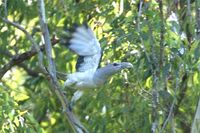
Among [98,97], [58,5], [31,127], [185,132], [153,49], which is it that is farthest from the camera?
[185,132]

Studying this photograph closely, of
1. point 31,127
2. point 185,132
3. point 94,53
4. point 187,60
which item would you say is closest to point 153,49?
point 187,60

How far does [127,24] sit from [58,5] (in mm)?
1696

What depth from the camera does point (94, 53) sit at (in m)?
5.45

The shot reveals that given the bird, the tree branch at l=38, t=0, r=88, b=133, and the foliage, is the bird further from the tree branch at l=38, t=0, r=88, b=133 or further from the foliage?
the tree branch at l=38, t=0, r=88, b=133

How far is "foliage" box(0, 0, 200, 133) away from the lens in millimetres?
5145

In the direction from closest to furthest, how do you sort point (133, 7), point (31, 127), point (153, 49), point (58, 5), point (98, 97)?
1. point (153, 49)
2. point (31, 127)
3. point (133, 7)
4. point (98, 97)
5. point (58, 5)

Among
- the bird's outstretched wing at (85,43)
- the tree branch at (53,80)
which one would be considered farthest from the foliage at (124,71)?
the tree branch at (53,80)

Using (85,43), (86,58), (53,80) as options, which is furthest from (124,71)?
(53,80)

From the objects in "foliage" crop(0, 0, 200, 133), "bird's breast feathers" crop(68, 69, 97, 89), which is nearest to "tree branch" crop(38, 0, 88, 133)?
"foliage" crop(0, 0, 200, 133)

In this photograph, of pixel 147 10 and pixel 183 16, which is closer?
pixel 147 10

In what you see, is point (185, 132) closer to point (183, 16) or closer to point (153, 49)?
point (183, 16)

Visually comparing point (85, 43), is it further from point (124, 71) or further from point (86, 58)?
point (124, 71)

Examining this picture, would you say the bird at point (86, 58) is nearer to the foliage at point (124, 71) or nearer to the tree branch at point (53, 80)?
the foliage at point (124, 71)

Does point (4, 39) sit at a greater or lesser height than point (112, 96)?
greater
